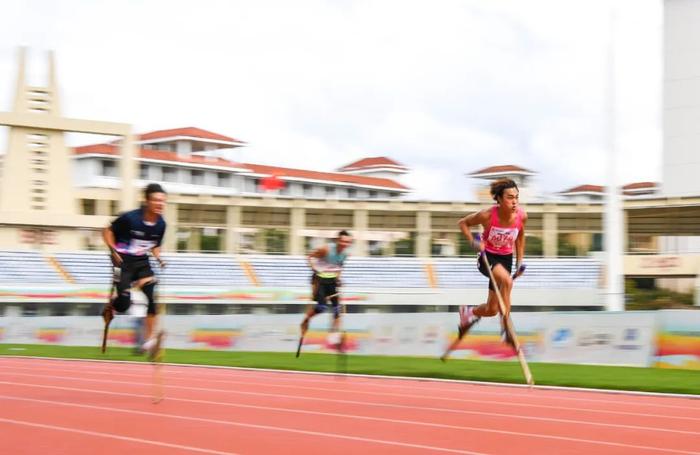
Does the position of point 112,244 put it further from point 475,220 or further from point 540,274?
point 540,274

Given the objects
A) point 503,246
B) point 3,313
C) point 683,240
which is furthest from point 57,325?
point 683,240

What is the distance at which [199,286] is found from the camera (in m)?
51.7

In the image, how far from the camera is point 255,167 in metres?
110

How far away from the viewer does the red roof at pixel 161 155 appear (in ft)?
309

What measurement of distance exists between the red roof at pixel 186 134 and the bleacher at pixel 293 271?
175 ft

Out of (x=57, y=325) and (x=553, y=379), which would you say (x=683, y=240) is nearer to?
(x=57, y=325)

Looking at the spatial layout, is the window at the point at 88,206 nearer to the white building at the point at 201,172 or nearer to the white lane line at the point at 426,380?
the white building at the point at 201,172

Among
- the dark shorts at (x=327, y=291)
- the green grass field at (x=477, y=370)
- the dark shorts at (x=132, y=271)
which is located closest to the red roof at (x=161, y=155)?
the green grass field at (x=477, y=370)

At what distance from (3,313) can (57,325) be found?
17.6 meters

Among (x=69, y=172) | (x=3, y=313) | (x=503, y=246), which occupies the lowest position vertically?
(x=3, y=313)

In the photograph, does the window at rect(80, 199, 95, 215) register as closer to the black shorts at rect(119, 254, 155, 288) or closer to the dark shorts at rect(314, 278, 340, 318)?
the dark shorts at rect(314, 278, 340, 318)

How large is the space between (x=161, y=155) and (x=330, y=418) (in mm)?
92138

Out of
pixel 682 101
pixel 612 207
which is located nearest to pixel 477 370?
pixel 612 207

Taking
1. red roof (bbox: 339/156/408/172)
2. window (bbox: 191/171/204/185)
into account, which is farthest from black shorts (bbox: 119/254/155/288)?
red roof (bbox: 339/156/408/172)
